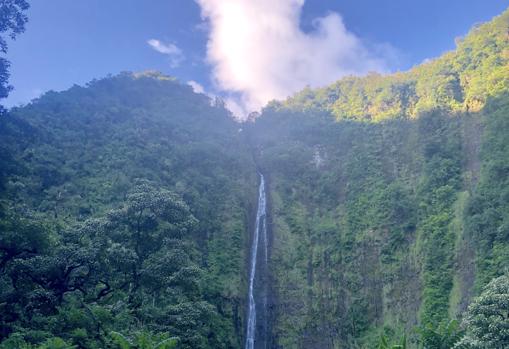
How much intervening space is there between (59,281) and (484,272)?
19916 millimetres

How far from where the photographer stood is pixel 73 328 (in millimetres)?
15602

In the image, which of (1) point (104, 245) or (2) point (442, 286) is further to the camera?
(2) point (442, 286)

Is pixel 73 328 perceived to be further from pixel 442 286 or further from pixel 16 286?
pixel 442 286

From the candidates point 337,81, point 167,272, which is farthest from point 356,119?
point 167,272

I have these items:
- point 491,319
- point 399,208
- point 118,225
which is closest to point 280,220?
point 399,208

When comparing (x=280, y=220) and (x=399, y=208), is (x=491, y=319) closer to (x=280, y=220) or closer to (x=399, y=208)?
(x=399, y=208)

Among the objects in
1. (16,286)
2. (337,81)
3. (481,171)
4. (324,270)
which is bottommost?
(16,286)

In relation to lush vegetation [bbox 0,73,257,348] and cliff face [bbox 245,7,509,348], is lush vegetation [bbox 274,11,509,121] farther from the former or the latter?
lush vegetation [bbox 0,73,257,348]

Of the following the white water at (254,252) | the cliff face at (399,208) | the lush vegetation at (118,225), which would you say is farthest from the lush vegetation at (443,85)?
the lush vegetation at (118,225)

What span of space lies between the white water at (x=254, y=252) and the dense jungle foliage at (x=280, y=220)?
0.71 m

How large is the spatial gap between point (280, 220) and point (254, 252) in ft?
14.3

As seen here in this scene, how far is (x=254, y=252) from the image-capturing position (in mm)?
34719

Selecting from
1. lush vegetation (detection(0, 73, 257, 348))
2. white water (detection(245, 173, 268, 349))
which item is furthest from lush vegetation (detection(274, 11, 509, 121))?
lush vegetation (detection(0, 73, 257, 348))

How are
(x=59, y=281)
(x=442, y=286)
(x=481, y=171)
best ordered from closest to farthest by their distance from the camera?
(x=59, y=281)
(x=442, y=286)
(x=481, y=171)
